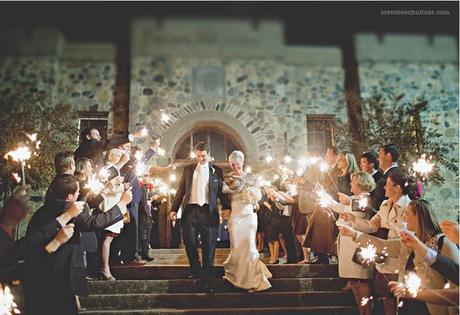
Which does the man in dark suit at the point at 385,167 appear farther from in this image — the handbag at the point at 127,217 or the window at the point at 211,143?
the window at the point at 211,143

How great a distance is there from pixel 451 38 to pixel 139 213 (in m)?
9.68

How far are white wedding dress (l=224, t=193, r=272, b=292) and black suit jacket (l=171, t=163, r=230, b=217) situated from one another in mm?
340

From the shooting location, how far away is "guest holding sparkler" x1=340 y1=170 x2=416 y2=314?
4141 mm

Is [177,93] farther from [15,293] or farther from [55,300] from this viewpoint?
[55,300]

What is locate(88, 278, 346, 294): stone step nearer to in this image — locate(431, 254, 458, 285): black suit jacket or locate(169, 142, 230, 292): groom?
locate(169, 142, 230, 292): groom

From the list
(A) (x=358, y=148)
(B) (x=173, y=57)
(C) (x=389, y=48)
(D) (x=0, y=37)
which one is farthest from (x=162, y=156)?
(C) (x=389, y=48)

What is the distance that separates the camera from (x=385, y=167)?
16.7 feet

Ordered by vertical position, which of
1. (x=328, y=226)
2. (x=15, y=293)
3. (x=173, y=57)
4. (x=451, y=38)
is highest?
(x=451, y=38)

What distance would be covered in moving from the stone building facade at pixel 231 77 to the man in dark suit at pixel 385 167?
4385 mm

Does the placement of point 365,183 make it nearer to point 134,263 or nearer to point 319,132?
point 134,263

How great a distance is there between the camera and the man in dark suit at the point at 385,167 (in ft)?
15.8

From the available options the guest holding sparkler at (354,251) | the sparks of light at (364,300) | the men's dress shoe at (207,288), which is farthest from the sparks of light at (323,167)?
the men's dress shoe at (207,288)

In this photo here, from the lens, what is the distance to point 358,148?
8.98 meters

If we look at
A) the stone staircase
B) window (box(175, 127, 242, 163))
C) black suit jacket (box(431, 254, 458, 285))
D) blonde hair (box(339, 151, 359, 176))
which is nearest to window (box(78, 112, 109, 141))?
window (box(175, 127, 242, 163))
